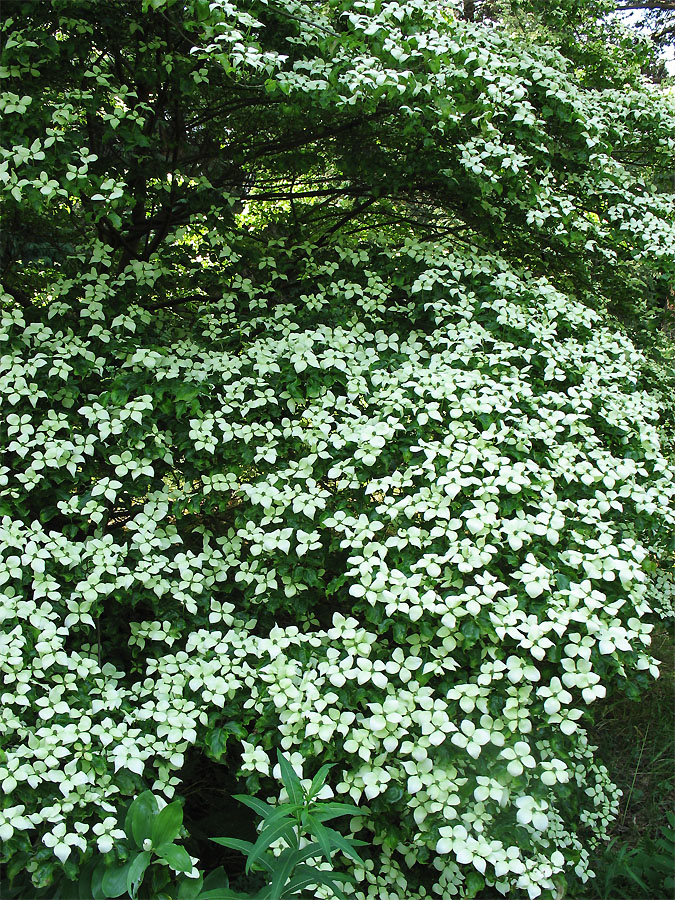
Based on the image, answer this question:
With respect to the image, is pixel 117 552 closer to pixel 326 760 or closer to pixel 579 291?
pixel 326 760

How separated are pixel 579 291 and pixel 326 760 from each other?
3.09 m

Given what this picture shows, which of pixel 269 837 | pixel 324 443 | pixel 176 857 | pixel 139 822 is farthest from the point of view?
pixel 324 443

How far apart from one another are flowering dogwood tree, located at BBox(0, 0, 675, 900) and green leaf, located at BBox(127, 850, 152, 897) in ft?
0.60

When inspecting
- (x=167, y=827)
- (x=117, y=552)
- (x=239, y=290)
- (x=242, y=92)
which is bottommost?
(x=167, y=827)

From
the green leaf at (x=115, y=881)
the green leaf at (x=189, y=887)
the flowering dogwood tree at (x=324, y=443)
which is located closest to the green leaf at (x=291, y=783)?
the flowering dogwood tree at (x=324, y=443)

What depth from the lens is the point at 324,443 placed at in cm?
219

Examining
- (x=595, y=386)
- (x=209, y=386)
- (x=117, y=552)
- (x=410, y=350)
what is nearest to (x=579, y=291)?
(x=595, y=386)

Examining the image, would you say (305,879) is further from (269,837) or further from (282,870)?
(269,837)

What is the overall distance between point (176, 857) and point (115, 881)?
21cm

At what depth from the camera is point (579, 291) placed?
3738mm

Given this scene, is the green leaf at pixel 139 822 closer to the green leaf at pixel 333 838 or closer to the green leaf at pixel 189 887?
the green leaf at pixel 189 887

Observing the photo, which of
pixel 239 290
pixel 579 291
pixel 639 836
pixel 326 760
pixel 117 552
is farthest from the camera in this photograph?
pixel 579 291

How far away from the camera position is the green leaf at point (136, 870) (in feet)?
4.67

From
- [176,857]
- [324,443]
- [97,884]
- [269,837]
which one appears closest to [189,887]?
[176,857]
